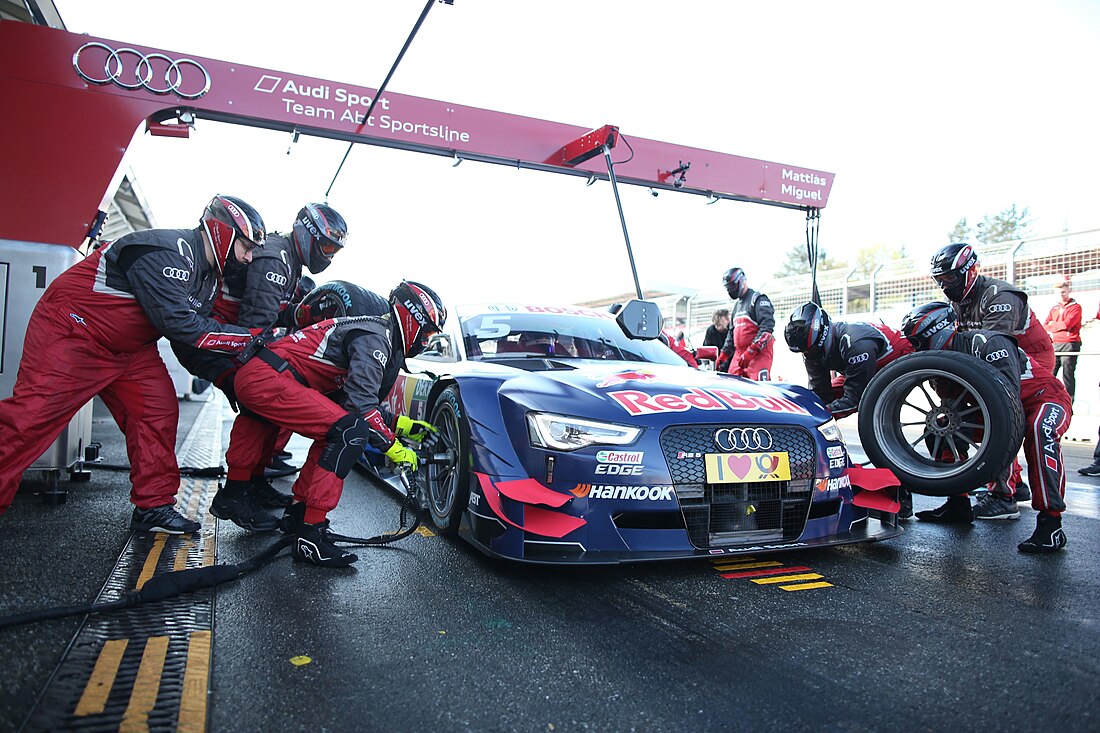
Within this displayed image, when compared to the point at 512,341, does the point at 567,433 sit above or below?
below

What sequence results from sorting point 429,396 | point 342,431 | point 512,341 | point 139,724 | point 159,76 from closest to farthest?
point 139,724, point 342,431, point 429,396, point 512,341, point 159,76

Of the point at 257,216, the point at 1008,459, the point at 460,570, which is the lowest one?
the point at 460,570

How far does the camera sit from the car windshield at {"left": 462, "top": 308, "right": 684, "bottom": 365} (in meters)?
4.27

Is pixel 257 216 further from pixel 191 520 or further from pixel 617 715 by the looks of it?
pixel 617 715

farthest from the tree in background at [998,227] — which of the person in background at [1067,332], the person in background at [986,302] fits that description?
the person in background at [986,302]

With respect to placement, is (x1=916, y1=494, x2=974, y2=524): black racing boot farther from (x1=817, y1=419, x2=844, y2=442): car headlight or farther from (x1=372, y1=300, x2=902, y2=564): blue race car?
(x1=817, y1=419, x2=844, y2=442): car headlight

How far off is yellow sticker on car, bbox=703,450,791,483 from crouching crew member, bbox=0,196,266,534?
2467 mm

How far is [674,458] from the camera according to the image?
293 cm

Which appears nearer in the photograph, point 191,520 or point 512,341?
point 191,520

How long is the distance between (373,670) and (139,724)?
2.00 feet

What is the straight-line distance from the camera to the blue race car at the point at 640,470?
9.39ft

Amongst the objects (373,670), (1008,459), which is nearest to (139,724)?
(373,670)

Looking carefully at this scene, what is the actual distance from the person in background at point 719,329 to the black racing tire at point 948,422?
16.7ft

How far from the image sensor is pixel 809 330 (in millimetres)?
4371
